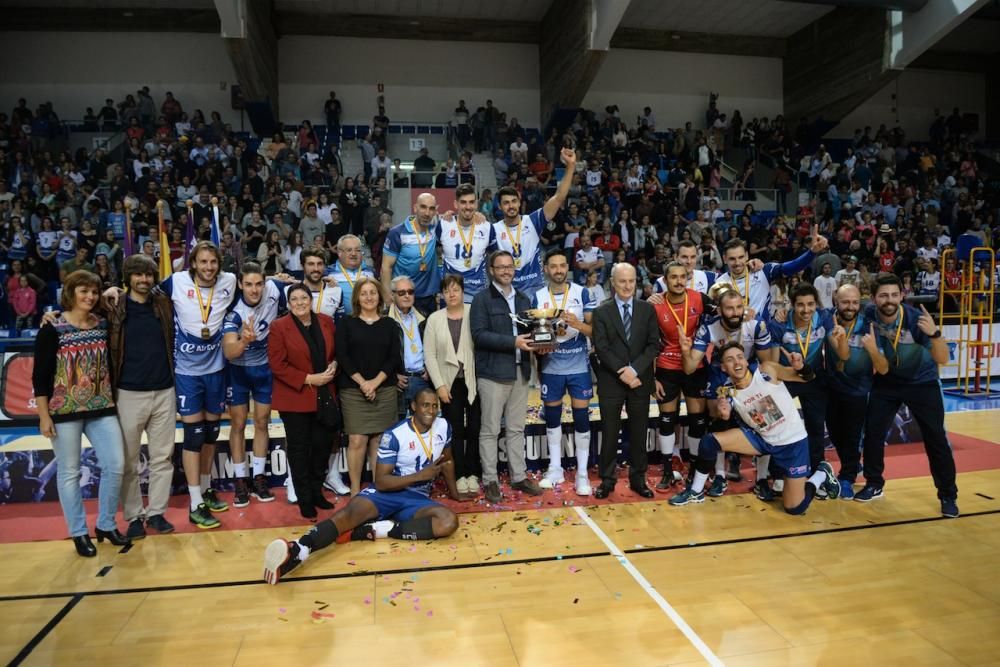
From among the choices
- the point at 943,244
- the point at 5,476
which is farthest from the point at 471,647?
the point at 943,244

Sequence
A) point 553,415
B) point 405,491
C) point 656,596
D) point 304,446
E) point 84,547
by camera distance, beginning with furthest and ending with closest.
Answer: point 553,415 → point 304,446 → point 405,491 → point 84,547 → point 656,596

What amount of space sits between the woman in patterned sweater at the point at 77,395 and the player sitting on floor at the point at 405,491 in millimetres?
1538

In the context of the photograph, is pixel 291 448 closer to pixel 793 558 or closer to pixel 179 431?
pixel 179 431

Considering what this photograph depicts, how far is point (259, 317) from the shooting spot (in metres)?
5.36

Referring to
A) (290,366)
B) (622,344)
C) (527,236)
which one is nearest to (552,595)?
(622,344)

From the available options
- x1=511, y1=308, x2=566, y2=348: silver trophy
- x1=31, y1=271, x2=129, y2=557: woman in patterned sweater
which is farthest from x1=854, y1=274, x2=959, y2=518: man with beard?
x1=31, y1=271, x2=129, y2=557: woman in patterned sweater

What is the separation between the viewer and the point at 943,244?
15281 millimetres

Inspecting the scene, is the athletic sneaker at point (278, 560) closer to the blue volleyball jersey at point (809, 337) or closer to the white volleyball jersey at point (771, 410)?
the white volleyball jersey at point (771, 410)

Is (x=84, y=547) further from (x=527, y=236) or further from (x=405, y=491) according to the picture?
(x=527, y=236)

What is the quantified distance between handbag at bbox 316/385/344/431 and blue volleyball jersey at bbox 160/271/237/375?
0.86 metres

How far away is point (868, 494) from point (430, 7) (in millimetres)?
16952

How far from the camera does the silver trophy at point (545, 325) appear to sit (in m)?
5.12

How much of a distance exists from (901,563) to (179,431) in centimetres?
685

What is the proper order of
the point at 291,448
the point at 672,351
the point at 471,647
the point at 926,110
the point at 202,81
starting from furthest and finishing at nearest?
the point at 926,110 → the point at 202,81 → the point at 672,351 → the point at 291,448 → the point at 471,647
